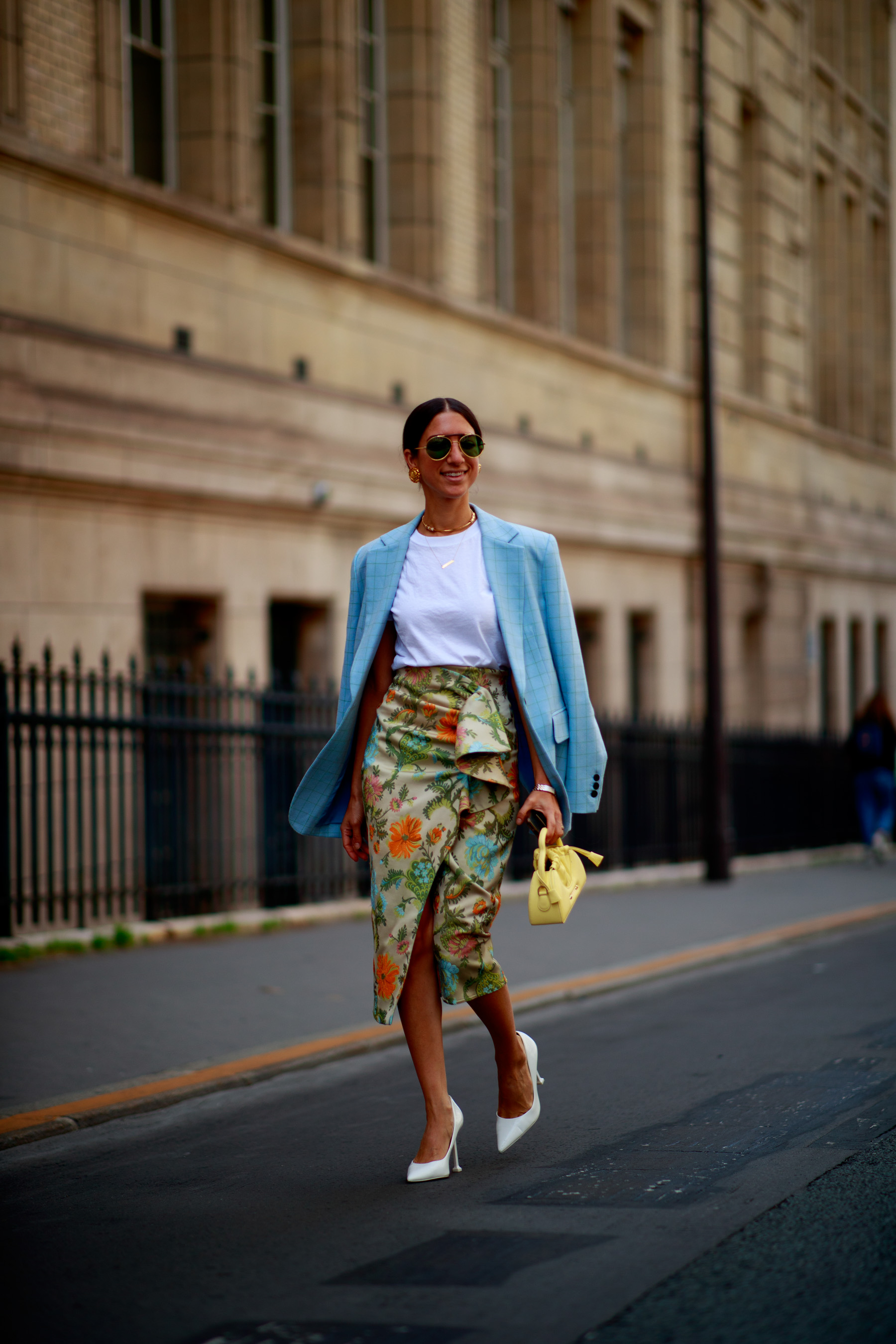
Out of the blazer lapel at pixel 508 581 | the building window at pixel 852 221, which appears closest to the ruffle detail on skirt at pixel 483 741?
the blazer lapel at pixel 508 581

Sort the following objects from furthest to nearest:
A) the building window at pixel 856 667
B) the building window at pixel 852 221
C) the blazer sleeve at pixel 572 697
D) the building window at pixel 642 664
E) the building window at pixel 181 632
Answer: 1. the building window at pixel 856 667
2. the building window at pixel 852 221
3. the building window at pixel 642 664
4. the building window at pixel 181 632
5. the blazer sleeve at pixel 572 697

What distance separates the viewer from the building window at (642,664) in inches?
865

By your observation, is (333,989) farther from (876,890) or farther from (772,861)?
(772,861)

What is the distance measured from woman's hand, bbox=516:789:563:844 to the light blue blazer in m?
0.06

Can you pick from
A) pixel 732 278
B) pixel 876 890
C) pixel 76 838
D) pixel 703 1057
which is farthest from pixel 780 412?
pixel 703 1057

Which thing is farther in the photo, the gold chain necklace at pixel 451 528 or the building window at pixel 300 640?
the building window at pixel 300 640

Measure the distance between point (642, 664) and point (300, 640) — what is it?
768 cm

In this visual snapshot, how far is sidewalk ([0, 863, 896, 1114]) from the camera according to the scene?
23.4ft

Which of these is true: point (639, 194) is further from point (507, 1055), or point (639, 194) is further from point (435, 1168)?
point (435, 1168)

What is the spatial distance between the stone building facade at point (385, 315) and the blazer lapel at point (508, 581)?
23.1ft

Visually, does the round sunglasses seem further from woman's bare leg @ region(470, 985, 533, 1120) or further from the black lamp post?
the black lamp post

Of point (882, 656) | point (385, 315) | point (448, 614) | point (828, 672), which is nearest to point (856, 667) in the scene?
point (882, 656)

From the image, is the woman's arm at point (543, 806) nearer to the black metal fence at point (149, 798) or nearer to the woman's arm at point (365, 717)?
the woman's arm at point (365, 717)

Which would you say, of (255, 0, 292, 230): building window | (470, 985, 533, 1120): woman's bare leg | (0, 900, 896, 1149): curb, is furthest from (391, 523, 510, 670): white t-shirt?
(255, 0, 292, 230): building window
